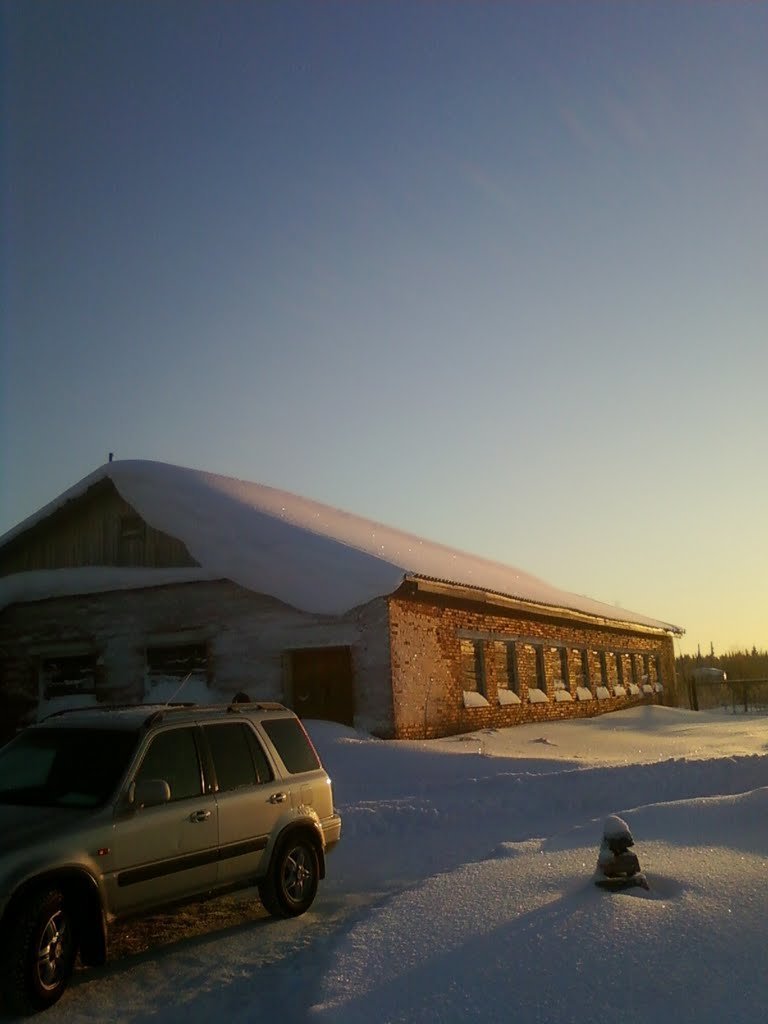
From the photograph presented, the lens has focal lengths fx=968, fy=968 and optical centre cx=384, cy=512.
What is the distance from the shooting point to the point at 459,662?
787 inches

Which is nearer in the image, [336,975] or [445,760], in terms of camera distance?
[336,975]

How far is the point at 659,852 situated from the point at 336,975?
306cm

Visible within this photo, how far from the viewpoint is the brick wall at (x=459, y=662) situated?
58.1 ft

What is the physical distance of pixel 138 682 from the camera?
19.6m

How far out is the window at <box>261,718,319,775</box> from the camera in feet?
26.6

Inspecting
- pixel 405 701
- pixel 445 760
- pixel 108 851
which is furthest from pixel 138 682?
pixel 108 851

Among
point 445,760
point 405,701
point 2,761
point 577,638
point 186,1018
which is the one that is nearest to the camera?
point 186,1018

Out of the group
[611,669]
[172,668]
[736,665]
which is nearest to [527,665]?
[611,669]

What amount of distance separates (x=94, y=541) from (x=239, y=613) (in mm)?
4254

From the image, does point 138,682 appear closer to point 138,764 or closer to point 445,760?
point 445,760

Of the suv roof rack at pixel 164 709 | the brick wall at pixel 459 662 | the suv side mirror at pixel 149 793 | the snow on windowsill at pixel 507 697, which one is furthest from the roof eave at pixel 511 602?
the suv side mirror at pixel 149 793

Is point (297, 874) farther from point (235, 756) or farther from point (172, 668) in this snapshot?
point (172, 668)

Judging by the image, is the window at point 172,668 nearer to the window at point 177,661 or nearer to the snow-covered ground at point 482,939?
the window at point 177,661

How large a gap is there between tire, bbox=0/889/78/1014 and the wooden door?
1191cm
